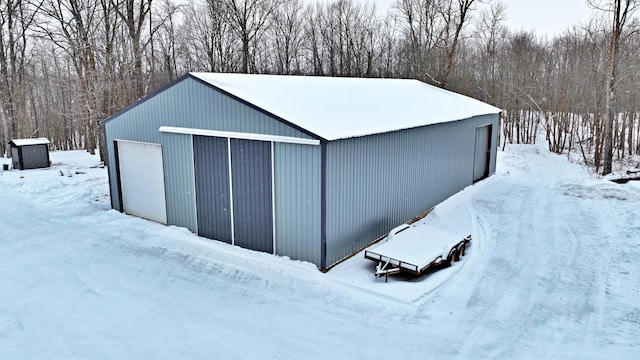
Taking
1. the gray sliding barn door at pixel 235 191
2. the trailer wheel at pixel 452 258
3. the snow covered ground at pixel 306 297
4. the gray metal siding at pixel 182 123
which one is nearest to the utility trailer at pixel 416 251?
the trailer wheel at pixel 452 258

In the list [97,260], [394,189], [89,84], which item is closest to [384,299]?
[394,189]

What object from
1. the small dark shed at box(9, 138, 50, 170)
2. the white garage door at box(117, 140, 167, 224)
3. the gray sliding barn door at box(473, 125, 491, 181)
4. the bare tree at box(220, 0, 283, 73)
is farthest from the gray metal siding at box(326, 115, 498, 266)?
the bare tree at box(220, 0, 283, 73)

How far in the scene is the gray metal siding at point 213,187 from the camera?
347 inches

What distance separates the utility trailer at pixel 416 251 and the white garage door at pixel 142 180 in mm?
5345

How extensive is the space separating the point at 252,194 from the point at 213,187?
1.10m

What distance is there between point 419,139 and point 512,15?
26.4 meters

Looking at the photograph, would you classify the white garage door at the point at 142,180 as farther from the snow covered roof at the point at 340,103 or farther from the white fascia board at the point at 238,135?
the snow covered roof at the point at 340,103

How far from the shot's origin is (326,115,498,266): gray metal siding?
309 inches

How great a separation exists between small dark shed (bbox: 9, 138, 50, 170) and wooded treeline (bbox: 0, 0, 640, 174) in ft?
9.44

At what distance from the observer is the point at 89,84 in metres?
19.7

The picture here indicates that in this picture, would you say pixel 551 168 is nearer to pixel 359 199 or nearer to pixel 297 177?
pixel 359 199

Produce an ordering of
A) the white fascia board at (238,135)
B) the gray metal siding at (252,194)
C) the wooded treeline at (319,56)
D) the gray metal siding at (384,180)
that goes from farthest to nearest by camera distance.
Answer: the wooded treeline at (319,56) < the gray metal siding at (252,194) < the gray metal siding at (384,180) < the white fascia board at (238,135)

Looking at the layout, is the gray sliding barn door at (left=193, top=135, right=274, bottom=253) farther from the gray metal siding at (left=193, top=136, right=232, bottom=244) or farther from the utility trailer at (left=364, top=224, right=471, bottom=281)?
the utility trailer at (left=364, top=224, right=471, bottom=281)

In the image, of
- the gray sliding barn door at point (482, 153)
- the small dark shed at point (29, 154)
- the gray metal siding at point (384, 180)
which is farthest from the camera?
the small dark shed at point (29, 154)
